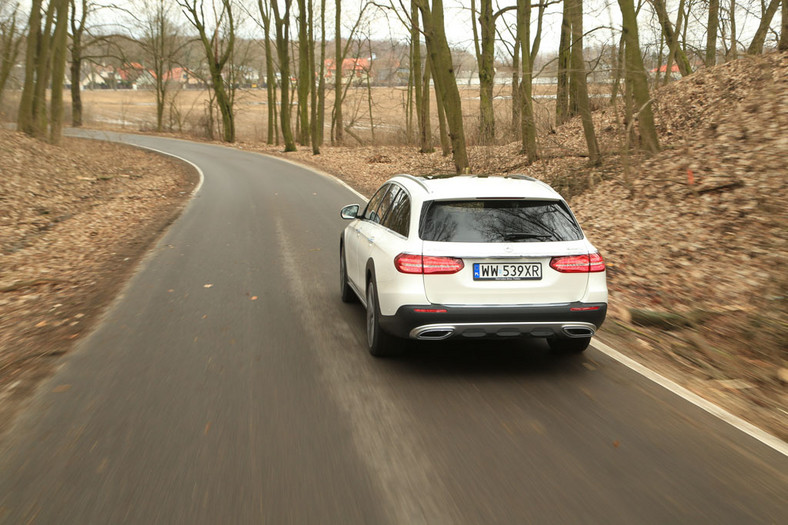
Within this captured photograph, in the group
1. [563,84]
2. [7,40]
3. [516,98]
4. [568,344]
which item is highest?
[7,40]

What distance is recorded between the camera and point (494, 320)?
5.05 m

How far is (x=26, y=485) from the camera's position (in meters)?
3.46

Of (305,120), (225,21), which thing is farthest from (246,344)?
(225,21)

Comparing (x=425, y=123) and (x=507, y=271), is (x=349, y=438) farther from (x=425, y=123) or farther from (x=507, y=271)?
(x=425, y=123)

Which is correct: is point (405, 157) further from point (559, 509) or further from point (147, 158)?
point (559, 509)

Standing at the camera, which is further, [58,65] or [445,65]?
[58,65]

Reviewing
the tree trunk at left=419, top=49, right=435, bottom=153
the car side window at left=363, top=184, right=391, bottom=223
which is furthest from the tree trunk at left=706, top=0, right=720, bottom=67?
the car side window at left=363, top=184, right=391, bottom=223

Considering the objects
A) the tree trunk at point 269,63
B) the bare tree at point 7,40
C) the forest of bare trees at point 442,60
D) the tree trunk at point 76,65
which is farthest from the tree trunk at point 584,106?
the tree trunk at point 76,65

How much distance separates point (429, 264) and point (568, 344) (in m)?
1.67

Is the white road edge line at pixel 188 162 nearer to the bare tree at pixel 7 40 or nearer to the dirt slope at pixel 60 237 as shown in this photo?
the dirt slope at pixel 60 237

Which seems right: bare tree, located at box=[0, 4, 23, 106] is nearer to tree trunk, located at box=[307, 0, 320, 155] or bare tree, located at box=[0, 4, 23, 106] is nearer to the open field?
the open field

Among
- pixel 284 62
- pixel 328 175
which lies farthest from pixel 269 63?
pixel 328 175

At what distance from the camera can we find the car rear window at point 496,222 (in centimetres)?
519

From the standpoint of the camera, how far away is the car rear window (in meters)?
5.19
